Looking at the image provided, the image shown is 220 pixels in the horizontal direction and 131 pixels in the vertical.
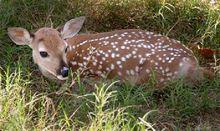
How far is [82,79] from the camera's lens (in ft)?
17.1

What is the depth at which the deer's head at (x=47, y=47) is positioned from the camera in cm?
505

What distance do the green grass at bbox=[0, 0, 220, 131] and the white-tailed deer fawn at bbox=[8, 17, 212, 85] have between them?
5.3 inches

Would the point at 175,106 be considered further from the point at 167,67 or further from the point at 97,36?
the point at 97,36

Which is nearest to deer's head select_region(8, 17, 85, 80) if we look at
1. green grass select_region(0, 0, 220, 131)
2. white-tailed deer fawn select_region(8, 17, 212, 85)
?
white-tailed deer fawn select_region(8, 17, 212, 85)

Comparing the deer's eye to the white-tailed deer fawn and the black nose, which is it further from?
the black nose

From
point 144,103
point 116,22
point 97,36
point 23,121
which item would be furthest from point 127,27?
point 23,121

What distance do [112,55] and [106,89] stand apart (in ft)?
3.46

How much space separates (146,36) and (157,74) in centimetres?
46

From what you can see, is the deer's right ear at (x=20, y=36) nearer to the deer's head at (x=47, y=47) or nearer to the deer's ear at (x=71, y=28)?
the deer's head at (x=47, y=47)

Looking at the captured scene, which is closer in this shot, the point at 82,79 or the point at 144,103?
the point at 144,103

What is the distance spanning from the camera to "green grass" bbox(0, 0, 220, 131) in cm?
419

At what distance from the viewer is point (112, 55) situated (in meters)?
5.22

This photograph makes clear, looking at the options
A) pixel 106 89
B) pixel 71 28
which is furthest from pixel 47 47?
pixel 106 89

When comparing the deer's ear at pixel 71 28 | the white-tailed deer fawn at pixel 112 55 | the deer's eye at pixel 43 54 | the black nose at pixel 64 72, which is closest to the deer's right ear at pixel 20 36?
the white-tailed deer fawn at pixel 112 55
